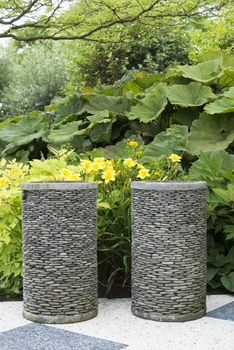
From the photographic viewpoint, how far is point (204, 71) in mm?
3879

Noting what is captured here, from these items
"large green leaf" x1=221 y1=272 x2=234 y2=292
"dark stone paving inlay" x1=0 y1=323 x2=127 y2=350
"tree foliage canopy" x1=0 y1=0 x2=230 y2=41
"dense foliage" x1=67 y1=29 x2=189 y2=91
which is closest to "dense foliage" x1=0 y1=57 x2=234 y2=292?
"large green leaf" x1=221 y1=272 x2=234 y2=292

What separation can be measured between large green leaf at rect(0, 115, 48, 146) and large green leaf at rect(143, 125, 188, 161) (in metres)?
1.51

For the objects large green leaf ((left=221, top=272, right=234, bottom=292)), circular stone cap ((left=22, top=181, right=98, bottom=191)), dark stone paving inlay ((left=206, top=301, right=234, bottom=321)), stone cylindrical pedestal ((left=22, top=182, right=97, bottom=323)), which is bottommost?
dark stone paving inlay ((left=206, top=301, right=234, bottom=321))

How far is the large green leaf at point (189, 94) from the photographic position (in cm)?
363

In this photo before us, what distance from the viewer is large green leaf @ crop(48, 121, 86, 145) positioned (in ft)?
13.6

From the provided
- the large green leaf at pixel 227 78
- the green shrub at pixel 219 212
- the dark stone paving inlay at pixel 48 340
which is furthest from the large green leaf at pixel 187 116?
the dark stone paving inlay at pixel 48 340

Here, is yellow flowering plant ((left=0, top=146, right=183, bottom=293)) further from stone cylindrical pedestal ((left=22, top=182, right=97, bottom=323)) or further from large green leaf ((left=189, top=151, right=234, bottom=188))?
stone cylindrical pedestal ((left=22, top=182, right=97, bottom=323))

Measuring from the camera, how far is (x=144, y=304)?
7.88 feet

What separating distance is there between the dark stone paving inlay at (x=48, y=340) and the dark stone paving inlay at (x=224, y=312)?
Result: 0.55 meters

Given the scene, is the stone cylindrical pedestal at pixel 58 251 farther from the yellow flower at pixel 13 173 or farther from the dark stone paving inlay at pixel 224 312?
the yellow flower at pixel 13 173

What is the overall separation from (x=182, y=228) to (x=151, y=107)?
1601 millimetres

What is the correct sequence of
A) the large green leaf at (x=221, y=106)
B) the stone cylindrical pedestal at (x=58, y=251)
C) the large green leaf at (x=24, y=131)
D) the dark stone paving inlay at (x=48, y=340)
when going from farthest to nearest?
the large green leaf at (x=24, y=131) → the large green leaf at (x=221, y=106) → the stone cylindrical pedestal at (x=58, y=251) → the dark stone paving inlay at (x=48, y=340)

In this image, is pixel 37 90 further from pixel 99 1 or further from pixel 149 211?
pixel 149 211

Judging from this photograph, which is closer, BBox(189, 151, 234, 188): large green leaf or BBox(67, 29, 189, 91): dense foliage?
BBox(189, 151, 234, 188): large green leaf
